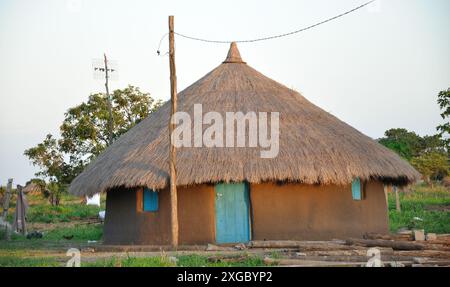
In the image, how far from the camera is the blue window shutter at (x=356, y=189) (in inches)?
640

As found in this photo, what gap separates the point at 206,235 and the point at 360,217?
3754 mm

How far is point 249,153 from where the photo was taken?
49.4 feet

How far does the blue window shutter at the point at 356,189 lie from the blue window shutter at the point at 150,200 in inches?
187

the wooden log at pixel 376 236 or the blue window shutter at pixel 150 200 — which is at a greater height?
the blue window shutter at pixel 150 200

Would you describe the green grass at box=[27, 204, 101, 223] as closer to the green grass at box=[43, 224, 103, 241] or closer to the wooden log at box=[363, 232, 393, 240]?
the green grass at box=[43, 224, 103, 241]

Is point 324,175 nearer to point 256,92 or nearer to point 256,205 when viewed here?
point 256,205

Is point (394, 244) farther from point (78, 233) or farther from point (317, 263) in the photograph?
point (78, 233)

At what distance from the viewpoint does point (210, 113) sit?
16391 millimetres

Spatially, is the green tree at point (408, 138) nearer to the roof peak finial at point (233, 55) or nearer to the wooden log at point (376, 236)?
the roof peak finial at point (233, 55)

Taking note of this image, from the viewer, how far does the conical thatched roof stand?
1465 centimetres

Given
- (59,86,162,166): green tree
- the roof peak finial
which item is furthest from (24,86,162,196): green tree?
the roof peak finial

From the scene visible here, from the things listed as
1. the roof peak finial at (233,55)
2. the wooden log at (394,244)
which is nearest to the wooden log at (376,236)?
the wooden log at (394,244)

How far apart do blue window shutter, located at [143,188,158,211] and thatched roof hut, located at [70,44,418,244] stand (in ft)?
0.08
